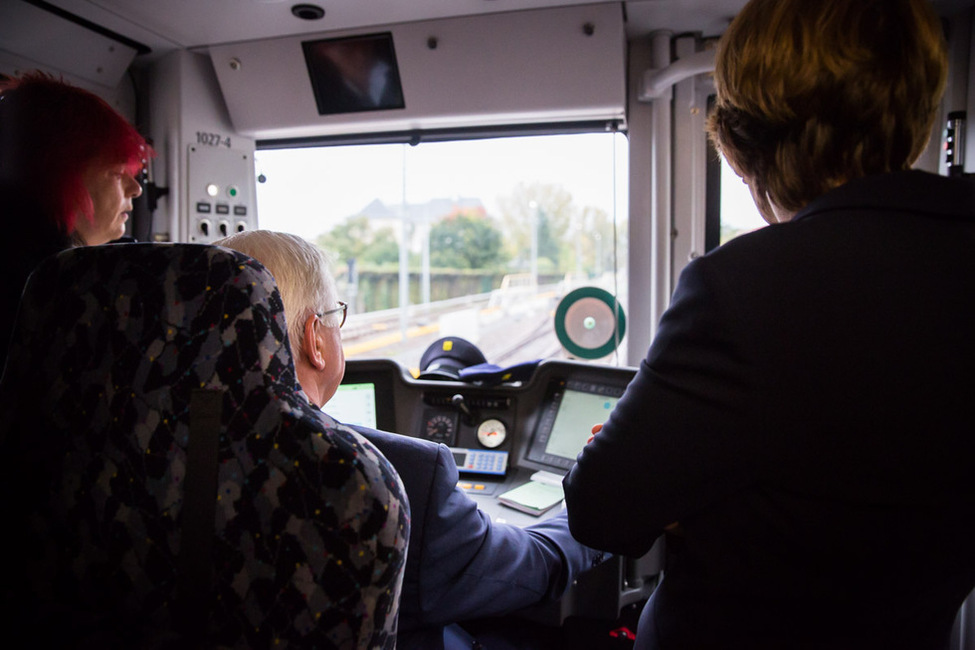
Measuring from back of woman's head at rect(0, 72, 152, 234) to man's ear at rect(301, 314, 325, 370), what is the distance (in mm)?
783

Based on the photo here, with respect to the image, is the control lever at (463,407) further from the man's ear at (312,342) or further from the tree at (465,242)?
the man's ear at (312,342)

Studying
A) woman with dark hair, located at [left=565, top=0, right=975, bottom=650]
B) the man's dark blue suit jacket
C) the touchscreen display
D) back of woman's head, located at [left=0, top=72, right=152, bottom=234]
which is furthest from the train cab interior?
woman with dark hair, located at [left=565, top=0, right=975, bottom=650]

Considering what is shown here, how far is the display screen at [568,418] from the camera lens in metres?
2.01

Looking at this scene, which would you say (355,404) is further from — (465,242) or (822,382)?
(822,382)

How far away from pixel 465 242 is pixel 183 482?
2353 millimetres

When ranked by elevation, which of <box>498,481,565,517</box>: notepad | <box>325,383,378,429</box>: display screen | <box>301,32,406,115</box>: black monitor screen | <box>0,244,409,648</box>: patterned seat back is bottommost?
<box>498,481,565,517</box>: notepad

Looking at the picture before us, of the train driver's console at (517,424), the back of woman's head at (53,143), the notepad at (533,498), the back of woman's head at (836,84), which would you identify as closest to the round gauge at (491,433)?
the train driver's console at (517,424)

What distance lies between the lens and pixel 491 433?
2.14 metres

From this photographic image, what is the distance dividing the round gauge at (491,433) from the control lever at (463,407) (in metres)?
0.04

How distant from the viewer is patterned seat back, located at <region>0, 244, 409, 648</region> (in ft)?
2.28

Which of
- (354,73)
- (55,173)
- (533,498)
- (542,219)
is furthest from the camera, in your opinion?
(542,219)

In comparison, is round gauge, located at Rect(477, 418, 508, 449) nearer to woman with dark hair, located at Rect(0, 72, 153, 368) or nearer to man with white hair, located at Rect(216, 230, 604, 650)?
man with white hair, located at Rect(216, 230, 604, 650)

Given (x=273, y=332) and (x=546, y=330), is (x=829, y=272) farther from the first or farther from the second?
(x=546, y=330)

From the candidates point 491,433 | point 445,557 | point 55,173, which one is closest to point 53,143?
point 55,173
